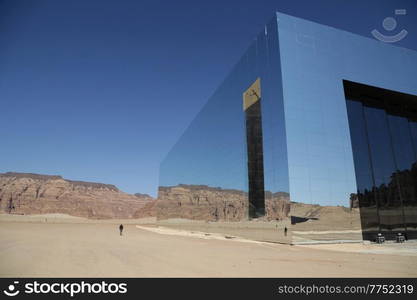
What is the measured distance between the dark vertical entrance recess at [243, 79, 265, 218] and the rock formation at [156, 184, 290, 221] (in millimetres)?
1286

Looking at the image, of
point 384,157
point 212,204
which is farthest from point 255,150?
point 212,204

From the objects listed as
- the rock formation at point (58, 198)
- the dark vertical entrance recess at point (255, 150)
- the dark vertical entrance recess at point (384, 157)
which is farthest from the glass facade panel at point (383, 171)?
the rock formation at point (58, 198)

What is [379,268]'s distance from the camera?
28.1 ft

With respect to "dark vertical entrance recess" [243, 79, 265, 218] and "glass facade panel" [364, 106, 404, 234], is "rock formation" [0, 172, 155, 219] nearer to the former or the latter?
"dark vertical entrance recess" [243, 79, 265, 218]

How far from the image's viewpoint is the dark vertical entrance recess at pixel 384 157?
20.7m

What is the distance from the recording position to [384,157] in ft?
75.7

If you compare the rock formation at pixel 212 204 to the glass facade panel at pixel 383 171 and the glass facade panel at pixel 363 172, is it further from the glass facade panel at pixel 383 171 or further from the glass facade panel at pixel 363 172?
the glass facade panel at pixel 383 171

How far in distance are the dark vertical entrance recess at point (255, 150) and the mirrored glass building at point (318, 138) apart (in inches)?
3.2

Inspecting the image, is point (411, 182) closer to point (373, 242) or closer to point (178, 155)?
point (373, 242)

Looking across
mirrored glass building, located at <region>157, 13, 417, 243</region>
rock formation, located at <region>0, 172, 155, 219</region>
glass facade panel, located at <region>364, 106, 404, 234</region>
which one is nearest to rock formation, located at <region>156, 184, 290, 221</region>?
mirrored glass building, located at <region>157, 13, 417, 243</region>

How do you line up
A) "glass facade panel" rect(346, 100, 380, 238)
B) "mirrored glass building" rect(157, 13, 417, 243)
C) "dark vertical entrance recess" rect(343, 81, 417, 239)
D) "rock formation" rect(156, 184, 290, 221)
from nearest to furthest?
"mirrored glass building" rect(157, 13, 417, 243), "rock formation" rect(156, 184, 290, 221), "glass facade panel" rect(346, 100, 380, 238), "dark vertical entrance recess" rect(343, 81, 417, 239)

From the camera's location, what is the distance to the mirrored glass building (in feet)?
A: 55.4

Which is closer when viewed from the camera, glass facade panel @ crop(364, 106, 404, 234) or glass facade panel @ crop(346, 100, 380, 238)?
glass facade panel @ crop(346, 100, 380, 238)

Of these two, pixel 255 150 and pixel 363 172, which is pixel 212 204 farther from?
pixel 363 172
